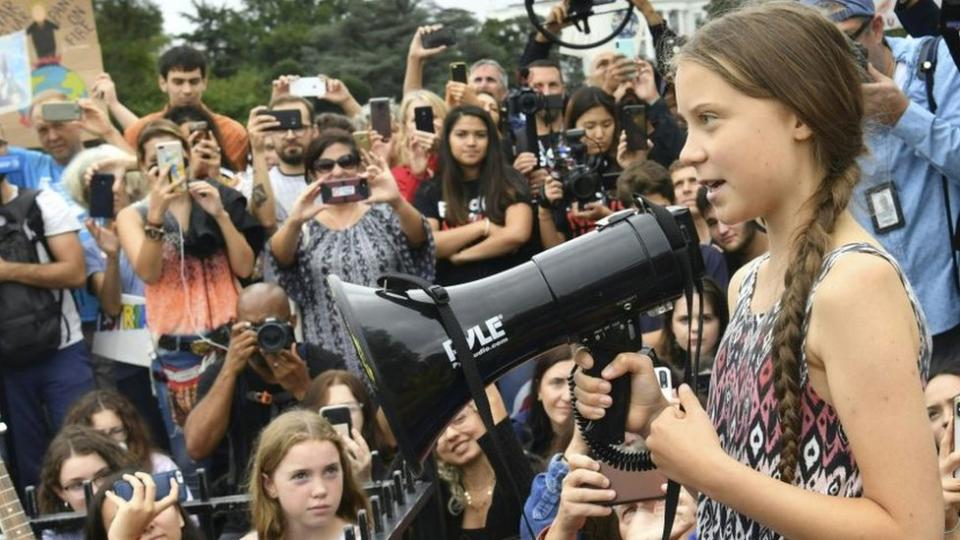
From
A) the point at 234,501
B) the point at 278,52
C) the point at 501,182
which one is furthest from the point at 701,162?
the point at 278,52

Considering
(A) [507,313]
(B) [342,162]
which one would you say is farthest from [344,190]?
(A) [507,313]

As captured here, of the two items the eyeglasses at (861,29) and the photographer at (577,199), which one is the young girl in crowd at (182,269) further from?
the eyeglasses at (861,29)

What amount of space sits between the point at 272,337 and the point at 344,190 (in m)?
0.89

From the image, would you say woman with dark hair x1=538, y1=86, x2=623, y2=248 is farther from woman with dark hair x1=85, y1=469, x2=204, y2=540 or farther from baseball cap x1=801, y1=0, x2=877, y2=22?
woman with dark hair x1=85, y1=469, x2=204, y2=540

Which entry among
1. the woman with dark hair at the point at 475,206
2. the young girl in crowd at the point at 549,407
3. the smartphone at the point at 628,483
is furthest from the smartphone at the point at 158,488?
the woman with dark hair at the point at 475,206

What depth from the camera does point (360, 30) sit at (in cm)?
2208

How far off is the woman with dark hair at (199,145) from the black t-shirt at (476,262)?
100 cm

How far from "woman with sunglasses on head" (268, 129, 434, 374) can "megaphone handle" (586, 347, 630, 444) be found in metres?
4.21

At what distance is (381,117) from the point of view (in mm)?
7980

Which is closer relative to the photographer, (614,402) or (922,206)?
(614,402)

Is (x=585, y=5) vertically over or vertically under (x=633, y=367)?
over

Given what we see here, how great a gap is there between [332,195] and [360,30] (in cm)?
1569

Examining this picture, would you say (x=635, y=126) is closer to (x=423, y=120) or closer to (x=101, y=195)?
(x=423, y=120)

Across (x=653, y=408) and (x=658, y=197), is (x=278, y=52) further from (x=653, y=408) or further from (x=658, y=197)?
(x=653, y=408)
